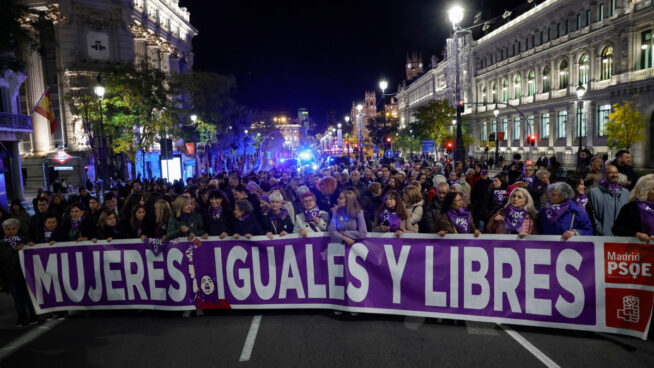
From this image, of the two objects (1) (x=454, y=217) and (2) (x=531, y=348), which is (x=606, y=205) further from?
(2) (x=531, y=348)

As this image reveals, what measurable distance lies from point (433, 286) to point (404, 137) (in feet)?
223

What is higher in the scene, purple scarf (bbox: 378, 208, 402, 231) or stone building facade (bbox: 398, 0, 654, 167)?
stone building facade (bbox: 398, 0, 654, 167)

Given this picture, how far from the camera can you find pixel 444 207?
20.9ft

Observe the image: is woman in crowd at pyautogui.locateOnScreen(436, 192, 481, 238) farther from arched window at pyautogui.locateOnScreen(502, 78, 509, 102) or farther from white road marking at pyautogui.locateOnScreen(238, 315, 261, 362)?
arched window at pyautogui.locateOnScreen(502, 78, 509, 102)

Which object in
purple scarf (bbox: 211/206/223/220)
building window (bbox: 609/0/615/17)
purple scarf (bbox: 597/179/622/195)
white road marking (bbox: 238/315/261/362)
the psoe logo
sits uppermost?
building window (bbox: 609/0/615/17)

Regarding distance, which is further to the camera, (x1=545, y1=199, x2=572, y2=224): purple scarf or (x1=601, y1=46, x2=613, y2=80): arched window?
(x1=601, y1=46, x2=613, y2=80): arched window

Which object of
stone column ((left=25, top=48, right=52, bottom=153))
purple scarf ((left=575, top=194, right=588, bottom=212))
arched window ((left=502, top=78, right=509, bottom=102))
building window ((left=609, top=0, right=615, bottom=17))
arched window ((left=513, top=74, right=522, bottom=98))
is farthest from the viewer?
arched window ((left=502, top=78, right=509, bottom=102))

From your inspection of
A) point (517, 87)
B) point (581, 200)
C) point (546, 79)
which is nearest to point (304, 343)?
point (581, 200)

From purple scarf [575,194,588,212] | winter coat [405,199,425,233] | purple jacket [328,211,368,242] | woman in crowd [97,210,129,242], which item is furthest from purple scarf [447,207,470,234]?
woman in crowd [97,210,129,242]

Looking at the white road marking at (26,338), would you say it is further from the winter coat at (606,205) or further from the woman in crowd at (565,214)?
the winter coat at (606,205)

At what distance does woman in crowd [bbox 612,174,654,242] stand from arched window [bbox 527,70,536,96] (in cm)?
5344

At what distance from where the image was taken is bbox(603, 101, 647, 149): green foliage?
109 ft

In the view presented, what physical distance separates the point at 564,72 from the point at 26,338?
53073 mm

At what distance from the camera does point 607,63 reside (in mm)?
40906
